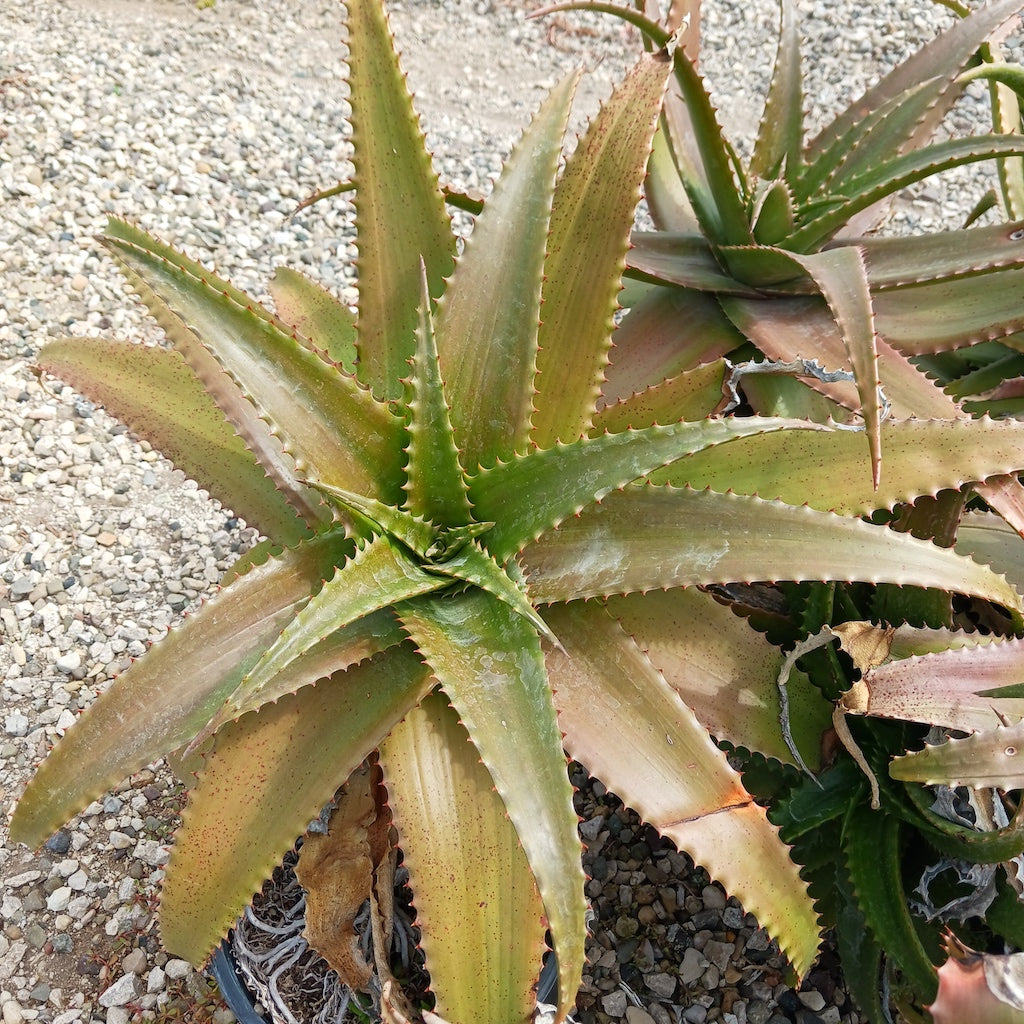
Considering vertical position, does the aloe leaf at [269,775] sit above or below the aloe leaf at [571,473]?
below

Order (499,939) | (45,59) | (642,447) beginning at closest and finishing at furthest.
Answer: (642,447) → (499,939) → (45,59)

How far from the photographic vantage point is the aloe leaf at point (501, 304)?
3.78ft

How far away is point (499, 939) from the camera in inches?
42.4

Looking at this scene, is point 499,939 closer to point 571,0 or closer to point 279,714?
point 279,714

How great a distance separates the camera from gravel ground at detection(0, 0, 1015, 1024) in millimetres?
1796

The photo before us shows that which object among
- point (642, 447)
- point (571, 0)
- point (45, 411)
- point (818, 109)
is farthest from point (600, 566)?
point (818, 109)

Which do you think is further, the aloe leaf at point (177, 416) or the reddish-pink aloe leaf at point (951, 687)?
the aloe leaf at point (177, 416)

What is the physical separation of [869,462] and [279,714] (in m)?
Answer: 0.87

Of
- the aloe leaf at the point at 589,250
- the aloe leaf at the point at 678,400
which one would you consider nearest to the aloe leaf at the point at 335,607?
the aloe leaf at the point at 589,250

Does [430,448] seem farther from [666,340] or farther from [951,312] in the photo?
[951,312]

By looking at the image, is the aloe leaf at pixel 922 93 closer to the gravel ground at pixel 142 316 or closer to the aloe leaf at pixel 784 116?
the aloe leaf at pixel 784 116

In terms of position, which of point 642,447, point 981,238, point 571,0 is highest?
point 571,0

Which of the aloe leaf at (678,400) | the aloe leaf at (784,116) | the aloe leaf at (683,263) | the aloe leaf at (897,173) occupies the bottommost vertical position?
the aloe leaf at (678,400)

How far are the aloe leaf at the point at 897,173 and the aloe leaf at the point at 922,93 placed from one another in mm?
175
